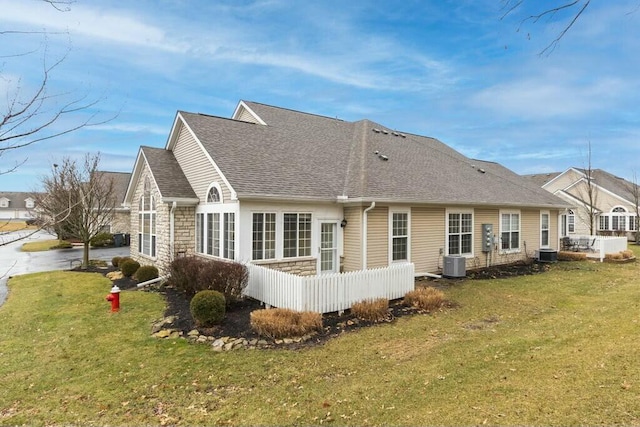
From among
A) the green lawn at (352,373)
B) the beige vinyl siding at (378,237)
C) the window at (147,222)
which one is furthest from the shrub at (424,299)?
the window at (147,222)

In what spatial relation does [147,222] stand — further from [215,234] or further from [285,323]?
[285,323]

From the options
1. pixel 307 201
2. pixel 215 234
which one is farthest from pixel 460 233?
pixel 215 234

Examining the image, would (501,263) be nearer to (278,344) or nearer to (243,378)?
(278,344)

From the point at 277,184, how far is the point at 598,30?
8.91 m

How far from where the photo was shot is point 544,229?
1961cm

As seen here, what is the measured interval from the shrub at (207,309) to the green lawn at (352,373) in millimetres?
796

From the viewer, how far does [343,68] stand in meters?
18.7

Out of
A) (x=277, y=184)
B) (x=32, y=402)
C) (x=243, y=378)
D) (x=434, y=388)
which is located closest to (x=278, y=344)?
(x=243, y=378)

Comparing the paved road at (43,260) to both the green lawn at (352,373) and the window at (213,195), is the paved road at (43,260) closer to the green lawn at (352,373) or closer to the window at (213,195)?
the window at (213,195)

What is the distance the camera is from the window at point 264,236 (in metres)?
11.1

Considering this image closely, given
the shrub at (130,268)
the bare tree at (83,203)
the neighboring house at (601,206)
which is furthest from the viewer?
the neighboring house at (601,206)

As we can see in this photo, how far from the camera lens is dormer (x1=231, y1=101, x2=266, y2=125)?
16.7 metres

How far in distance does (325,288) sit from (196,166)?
24.6 feet

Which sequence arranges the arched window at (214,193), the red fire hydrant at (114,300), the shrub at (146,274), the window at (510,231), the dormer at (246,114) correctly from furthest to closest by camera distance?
the window at (510,231) < the dormer at (246,114) < the shrub at (146,274) < the arched window at (214,193) < the red fire hydrant at (114,300)
